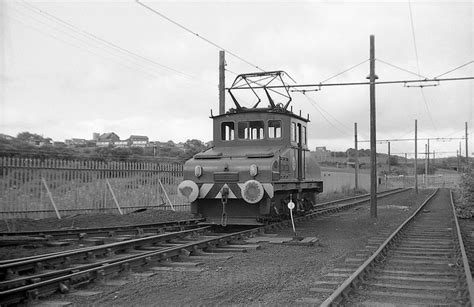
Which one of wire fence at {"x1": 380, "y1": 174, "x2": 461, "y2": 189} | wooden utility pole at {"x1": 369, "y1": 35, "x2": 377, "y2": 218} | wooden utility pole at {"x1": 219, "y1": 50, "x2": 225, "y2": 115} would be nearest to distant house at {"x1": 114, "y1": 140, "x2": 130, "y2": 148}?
wooden utility pole at {"x1": 219, "y1": 50, "x2": 225, "y2": 115}

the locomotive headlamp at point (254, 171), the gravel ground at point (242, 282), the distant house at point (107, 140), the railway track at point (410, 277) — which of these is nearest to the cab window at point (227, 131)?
the locomotive headlamp at point (254, 171)

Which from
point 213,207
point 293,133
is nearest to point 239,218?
point 213,207

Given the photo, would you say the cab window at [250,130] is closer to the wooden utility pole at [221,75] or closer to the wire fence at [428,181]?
the wooden utility pole at [221,75]

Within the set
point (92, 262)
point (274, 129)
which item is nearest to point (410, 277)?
point (92, 262)

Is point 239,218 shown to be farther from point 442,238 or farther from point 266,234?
point 442,238

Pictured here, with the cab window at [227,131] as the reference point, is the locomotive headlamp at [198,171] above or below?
below

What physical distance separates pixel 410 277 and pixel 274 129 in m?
7.48

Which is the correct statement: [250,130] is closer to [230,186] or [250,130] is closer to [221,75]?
[230,186]

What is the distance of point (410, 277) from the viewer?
7617mm

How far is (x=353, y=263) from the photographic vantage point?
8828mm

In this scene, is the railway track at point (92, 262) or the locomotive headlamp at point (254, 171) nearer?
the railway track at point (92, 262)

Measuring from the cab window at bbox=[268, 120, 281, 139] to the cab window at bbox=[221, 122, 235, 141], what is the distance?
1193 millimetres

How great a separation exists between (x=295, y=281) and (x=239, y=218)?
6.03 meters

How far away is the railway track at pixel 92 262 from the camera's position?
20.6 feet
